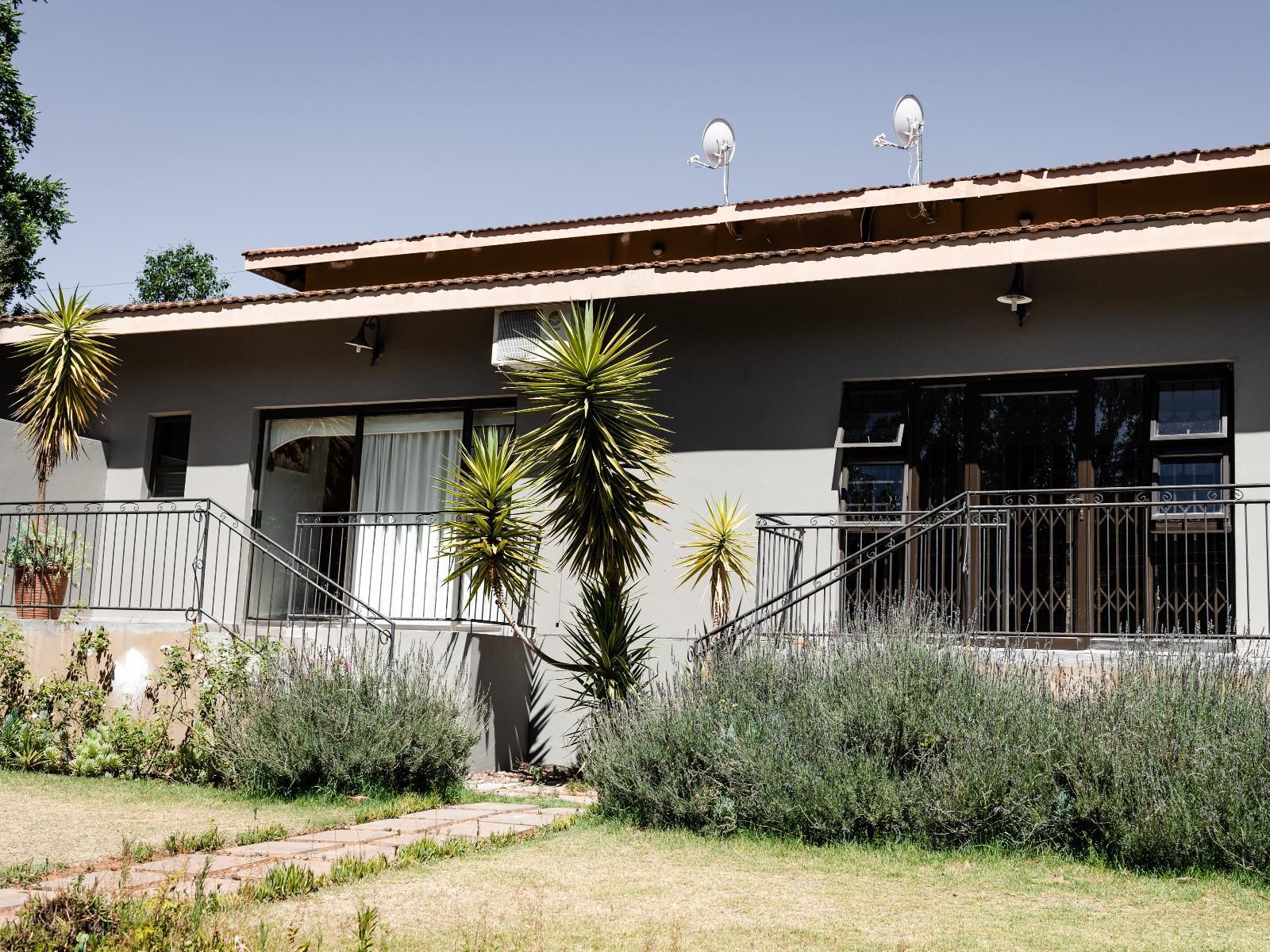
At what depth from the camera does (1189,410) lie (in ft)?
34.1

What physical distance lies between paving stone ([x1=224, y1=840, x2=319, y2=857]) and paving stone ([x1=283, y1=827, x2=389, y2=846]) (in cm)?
8

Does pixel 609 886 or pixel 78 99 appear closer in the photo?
pixel 609 886

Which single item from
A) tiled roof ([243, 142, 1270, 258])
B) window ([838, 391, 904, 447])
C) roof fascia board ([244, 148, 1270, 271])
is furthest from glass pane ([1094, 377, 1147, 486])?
tiled roof ([243, 142, 1270, 258])

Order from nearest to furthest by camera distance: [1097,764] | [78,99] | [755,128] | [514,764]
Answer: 1. [1097,764]
2. [514,764]
3. [755,128]
4. [78,99]

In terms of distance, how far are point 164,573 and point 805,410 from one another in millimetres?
6682

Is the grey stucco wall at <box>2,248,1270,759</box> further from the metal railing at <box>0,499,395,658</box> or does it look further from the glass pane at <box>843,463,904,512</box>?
the metal railing at <box>0,499,395,658</box>

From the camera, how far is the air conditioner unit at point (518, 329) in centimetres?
1220

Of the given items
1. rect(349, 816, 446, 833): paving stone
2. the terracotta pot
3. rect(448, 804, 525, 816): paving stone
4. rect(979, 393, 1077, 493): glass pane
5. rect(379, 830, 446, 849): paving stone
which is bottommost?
rect(448, 804, 525, 816): paving stone

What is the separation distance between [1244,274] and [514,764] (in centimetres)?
769

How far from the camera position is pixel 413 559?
13.2 meters

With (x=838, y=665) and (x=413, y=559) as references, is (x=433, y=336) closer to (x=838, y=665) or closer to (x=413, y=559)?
(x=413, y=559)

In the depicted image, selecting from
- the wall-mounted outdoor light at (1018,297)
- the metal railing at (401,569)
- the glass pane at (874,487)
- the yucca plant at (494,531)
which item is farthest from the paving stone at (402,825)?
the wall-mounted outdoor light at (1018,297)

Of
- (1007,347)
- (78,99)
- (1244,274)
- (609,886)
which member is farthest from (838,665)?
(78,99)

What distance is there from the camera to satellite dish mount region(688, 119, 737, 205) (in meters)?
15.0
